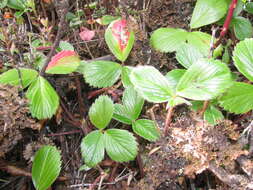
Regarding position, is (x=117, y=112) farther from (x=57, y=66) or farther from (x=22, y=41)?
(x=22, y=41)

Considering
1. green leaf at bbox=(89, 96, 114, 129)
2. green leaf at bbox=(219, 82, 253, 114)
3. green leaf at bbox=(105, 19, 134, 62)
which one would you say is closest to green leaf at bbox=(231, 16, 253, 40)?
green leaf at bbox=(219, 82, 253, 114)

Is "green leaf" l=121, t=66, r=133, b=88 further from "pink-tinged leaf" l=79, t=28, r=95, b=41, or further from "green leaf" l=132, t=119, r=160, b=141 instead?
"pink-tinged leaf" l=79, t=28, r=95, b=41

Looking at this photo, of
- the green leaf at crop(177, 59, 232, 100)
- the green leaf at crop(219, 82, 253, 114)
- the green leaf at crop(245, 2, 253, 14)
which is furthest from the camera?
the green leaf at crop(245, 2, 253, 14)

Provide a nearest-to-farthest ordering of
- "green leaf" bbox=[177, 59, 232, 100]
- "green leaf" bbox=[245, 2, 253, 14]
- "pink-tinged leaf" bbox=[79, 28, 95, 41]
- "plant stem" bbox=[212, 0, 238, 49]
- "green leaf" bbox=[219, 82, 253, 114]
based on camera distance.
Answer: "green leaf" bbox=[177, 59, 232, 100], "green leaf" bbox=[219, 82, 253, 114], "plant stem" bbox=[212, 0, 238, 49], "green leaf" bbox=[245, 2, 253, 14], "pink-tinged leaf" bbox=[79, 28, 95, 41]

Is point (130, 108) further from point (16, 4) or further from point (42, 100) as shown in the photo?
point (16, 4)

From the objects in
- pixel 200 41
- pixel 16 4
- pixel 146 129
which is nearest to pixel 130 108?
pixel 146 129

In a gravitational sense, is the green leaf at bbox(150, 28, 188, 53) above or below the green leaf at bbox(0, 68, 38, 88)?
above
